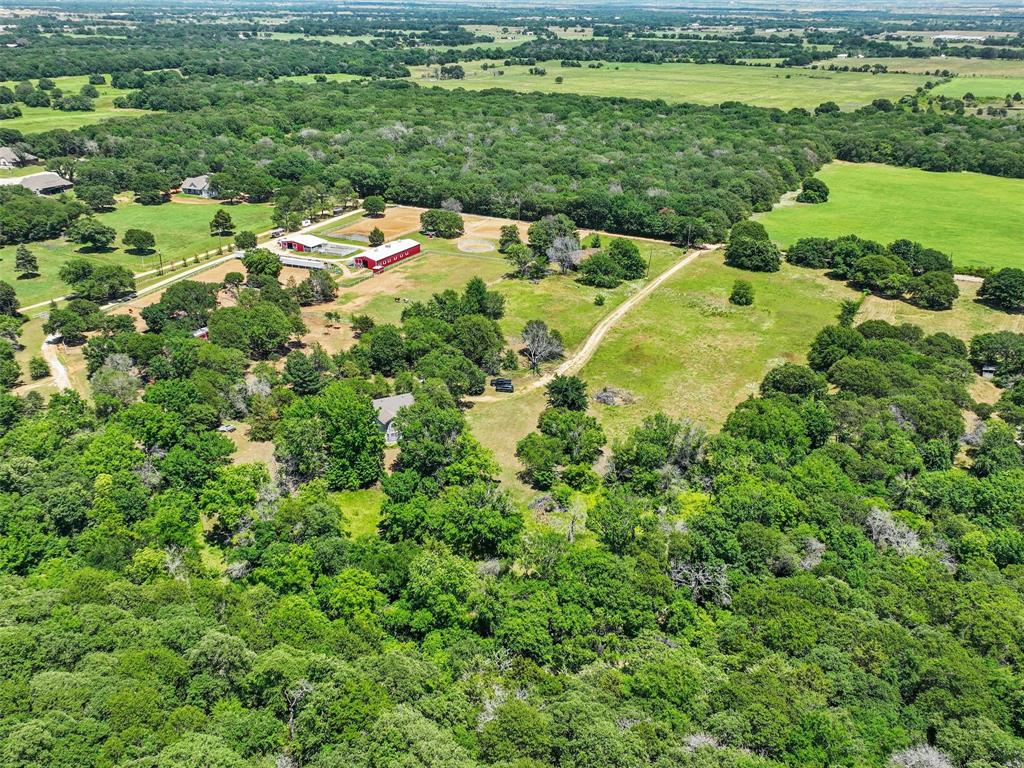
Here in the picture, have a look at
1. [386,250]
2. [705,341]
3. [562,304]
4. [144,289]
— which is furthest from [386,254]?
[705,341]

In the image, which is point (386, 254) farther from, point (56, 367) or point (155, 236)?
point (56, 367)

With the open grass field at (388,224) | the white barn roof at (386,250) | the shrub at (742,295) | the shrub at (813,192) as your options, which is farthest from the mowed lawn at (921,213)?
the open grass field at (388,224)

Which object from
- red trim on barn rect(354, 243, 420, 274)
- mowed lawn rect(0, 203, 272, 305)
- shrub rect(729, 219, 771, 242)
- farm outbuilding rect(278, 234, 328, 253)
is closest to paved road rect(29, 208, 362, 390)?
mowed lawn rect(0, 203, 272, 305)

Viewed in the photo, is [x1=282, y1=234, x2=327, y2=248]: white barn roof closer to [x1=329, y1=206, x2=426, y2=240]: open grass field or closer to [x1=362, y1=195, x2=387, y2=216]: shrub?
[x1=329, y1=206, x2=426, y2=240]: open grass field

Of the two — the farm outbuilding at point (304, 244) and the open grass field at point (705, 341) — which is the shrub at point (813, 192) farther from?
the farm outbuilding at point (304, 244)

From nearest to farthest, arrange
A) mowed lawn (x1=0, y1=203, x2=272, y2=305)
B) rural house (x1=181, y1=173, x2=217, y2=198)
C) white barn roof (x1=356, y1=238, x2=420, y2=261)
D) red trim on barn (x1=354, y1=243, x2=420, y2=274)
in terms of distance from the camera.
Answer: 1. mowed lawn (x1=0, y1=203, x2=272, y2=305)
2. red trim on barn (x1=354, y1=243, x2=420, y2=274)
3. white barn roof (x1=356, y1=238, x2=420, y2=261)
4. rural house (x1=181, y1=173, x2=217, y2=198)

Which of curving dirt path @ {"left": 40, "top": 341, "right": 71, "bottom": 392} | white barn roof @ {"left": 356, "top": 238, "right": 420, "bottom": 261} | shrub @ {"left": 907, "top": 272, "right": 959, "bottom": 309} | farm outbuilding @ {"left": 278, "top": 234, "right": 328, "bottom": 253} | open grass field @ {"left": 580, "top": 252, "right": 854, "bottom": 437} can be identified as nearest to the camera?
open grass field @ {"left": 580, "top": 252, "right": 854, "bottom": 437}
